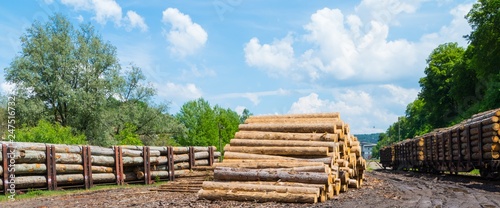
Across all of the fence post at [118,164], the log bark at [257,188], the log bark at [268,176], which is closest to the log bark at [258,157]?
the log bark at [268,176]

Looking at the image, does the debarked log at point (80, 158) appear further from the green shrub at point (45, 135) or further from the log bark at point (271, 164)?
the green shrub at point (45, 135)

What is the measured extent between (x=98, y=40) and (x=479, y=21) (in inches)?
1294

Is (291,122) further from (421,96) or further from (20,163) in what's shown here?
(421,96)

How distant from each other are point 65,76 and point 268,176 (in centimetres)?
2944

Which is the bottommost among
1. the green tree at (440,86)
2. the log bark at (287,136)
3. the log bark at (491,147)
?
the log bark at (491,147)

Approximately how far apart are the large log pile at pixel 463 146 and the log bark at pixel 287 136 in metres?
8.22

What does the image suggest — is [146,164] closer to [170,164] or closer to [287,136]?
[170,164]

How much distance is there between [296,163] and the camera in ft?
42.9

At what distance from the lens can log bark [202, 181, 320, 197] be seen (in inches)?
460

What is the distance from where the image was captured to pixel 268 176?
1246cm

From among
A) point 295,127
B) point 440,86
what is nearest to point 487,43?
point 440,86

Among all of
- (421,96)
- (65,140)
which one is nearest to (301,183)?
(65,140)

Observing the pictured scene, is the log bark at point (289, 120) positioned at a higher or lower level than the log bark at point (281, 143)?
higher

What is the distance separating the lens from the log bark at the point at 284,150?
13648 millimetres
